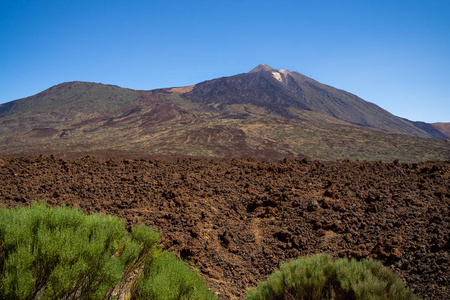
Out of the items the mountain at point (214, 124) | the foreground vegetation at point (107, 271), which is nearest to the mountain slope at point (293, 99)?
the mountain at point (214, 124)

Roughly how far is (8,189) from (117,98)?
74289 mm

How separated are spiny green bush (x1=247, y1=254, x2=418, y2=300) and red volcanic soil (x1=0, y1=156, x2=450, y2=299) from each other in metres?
0.42

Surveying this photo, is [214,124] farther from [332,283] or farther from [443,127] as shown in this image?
[443,127]

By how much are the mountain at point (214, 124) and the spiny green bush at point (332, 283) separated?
859 inches

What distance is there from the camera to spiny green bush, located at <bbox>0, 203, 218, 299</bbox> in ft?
8.14

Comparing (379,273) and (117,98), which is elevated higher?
(117,98)

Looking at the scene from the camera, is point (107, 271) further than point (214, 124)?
No

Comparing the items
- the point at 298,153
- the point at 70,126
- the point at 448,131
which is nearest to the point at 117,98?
the point at 70,126

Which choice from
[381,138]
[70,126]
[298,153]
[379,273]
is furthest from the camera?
[70,126]

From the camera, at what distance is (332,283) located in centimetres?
321

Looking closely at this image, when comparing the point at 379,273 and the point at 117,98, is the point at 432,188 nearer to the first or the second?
the point at 379,273

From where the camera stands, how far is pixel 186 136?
122 feet

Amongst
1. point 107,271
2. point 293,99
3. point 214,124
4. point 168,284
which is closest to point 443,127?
point 293,99

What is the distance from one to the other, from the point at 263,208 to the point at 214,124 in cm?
3981
